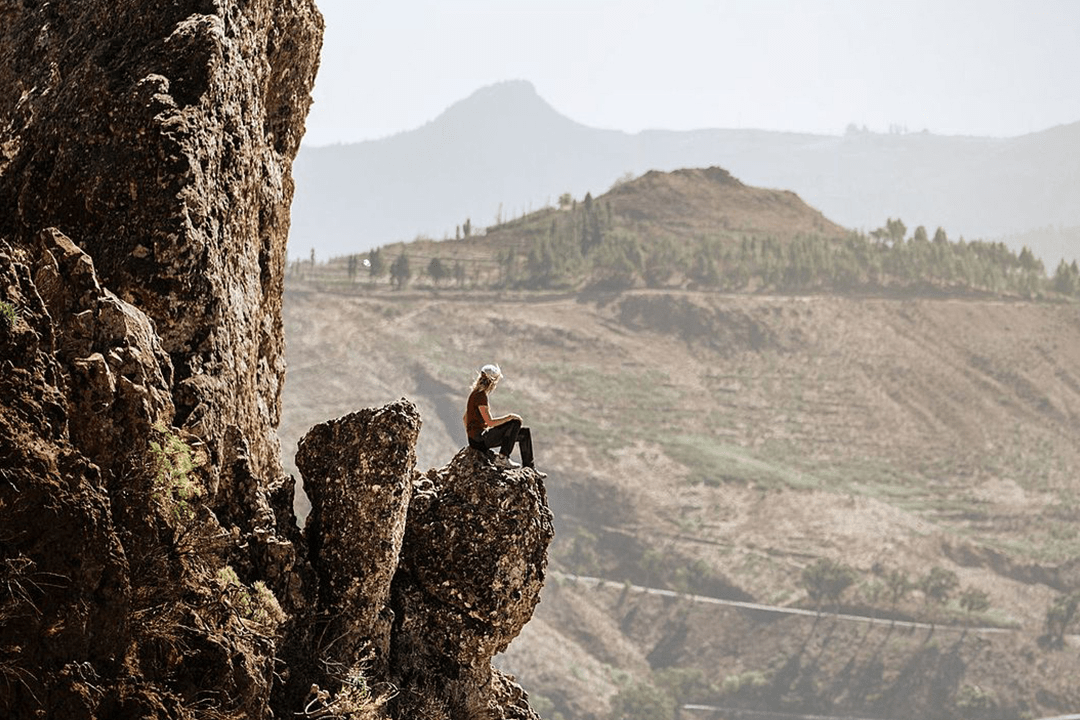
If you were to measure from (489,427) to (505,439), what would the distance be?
0.14m

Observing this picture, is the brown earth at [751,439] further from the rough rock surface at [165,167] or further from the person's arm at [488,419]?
the rough rock surface at [165,167]

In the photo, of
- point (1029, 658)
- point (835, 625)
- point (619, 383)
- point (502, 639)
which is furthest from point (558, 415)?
point (502, 639)

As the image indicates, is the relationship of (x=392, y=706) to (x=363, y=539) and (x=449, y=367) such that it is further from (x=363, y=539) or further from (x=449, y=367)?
(x=449, y=367)

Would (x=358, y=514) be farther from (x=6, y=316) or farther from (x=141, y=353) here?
(x=6, y=316)

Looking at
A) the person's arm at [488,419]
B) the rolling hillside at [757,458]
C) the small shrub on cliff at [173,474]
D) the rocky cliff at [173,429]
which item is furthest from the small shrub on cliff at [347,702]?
the rolling hillside at [757,458]

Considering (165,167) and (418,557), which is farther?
(418,557)

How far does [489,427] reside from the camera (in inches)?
357

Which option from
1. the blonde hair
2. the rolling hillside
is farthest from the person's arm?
the rolling hillside

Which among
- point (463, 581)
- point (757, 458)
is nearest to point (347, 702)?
point (463, 581)

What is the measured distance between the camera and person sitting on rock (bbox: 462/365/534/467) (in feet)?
29.5

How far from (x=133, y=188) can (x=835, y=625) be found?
75531 mm

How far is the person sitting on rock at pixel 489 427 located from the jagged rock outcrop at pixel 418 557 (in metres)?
0.11

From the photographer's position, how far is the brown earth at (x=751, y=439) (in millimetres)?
78062

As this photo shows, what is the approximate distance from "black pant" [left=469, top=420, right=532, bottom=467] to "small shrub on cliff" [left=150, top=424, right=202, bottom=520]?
2357 mm
